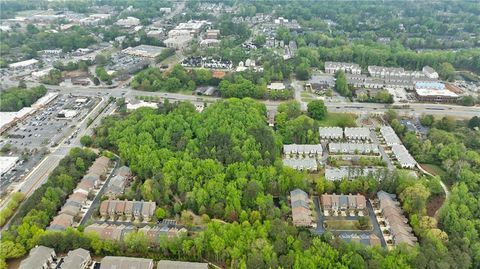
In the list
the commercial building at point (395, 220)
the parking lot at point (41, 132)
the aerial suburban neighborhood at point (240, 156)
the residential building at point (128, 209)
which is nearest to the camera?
Answer: the aerial suburban neighborhood at point (240, 156)

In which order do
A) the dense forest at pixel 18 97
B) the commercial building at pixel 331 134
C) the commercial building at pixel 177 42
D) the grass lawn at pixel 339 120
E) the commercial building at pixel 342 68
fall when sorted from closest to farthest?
1. the commercial building at pixel 331 134
2. the grass lawn at pixel 339 120
3. the dense forest at pixel 18 97
4. the commercial building at pixel 342 68
5. the commercial building at pixel 177 42

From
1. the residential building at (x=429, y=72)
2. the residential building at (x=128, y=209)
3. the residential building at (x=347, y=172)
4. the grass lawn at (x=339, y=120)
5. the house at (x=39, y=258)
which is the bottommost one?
the residential building at (x=429, y=72)

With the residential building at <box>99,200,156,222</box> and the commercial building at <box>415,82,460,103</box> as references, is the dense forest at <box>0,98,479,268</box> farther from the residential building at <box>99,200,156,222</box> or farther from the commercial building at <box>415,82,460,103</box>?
the commercial building at <box>415,82,460,103</box>

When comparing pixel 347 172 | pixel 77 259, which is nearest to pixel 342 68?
pixel 347 172

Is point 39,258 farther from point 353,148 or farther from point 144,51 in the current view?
point 144,51

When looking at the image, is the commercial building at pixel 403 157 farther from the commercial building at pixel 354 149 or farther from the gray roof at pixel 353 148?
the gray roof at pixel 353 148

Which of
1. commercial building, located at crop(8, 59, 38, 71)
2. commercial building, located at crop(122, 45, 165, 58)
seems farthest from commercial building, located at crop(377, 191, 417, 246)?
commercial building, located at crop(8, 59, 38, 71)

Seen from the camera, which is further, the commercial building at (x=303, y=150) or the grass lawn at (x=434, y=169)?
the commercial building at (x=303, y=150)

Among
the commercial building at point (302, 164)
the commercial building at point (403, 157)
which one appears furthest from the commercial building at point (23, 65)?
the commercial building at point (403, 157)

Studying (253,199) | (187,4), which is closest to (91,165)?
(253,199)
